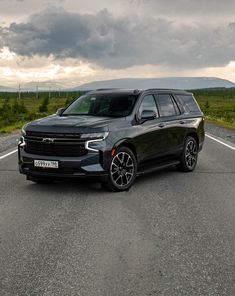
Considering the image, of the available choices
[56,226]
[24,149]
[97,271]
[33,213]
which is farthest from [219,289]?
[24,149]

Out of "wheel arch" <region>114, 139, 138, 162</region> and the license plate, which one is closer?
the license plate

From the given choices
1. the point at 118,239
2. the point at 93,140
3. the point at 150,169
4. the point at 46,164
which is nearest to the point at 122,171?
the point at 93,140

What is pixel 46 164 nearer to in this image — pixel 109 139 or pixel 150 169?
pixel 109 139

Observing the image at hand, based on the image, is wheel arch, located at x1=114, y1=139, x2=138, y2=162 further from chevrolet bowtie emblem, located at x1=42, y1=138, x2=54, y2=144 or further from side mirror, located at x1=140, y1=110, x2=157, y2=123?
chevrolet bowtie emblem, located at x1=42, y1=138, x2=54, y2=144

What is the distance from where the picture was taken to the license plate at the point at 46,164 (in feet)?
25.6

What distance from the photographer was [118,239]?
5266 millimetres

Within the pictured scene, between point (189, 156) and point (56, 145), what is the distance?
11.9 ft

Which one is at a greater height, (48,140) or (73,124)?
(73,124)

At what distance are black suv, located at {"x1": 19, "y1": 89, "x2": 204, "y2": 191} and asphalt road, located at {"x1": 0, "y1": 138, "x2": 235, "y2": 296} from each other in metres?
0.41

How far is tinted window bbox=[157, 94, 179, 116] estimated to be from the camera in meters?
9.59

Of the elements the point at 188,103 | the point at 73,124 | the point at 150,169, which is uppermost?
the point at 188,103

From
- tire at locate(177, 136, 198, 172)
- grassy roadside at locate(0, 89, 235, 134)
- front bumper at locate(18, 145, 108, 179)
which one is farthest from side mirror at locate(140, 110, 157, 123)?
grassy roadside at locate(0, 89, 235, 134)

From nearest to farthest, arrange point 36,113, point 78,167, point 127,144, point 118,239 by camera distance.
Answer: point 118,239 < point 78,167 < point 127,144 < point 36,113

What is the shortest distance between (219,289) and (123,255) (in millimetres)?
1129
